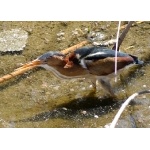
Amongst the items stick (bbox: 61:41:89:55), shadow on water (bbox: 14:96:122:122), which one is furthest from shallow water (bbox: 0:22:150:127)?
stick (bbox: 61:41:89:55)

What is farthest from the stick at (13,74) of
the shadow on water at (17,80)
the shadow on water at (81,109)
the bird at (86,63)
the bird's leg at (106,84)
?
the bird's leg at (106,84)

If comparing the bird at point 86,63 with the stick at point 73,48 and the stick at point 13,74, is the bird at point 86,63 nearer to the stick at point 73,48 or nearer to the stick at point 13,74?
the stick at point 13,74

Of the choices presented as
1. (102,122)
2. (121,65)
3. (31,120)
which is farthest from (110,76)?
(31,120)

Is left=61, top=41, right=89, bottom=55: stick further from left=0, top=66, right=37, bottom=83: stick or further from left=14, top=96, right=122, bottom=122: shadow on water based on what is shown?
left=14, top=96, right=122, bottom=122: shadow on water

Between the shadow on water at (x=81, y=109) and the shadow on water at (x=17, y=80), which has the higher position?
the shadow on water at (x=17, y=80)

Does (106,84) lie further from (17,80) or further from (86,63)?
(17,80)

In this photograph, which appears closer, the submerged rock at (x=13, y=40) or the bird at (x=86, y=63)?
the bird at (x=86, y=63)
